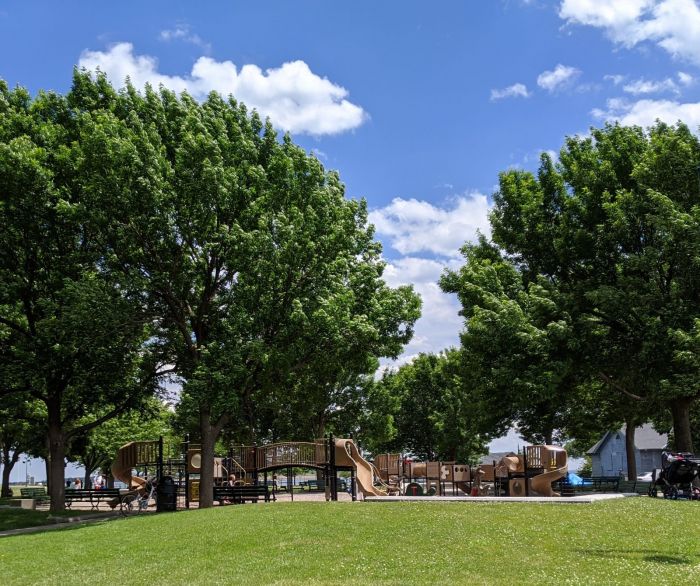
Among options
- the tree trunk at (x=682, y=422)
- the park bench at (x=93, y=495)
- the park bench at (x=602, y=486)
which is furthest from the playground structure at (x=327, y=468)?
the tree trunk at (x=682, y=422)

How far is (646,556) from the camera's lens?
36.5ft

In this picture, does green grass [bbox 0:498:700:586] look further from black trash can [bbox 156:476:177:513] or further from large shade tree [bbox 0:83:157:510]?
large shade tree [bbox 0:83:157:510]

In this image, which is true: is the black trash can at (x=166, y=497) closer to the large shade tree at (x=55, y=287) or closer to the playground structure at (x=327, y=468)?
the playground structure at (x=327, y=468)

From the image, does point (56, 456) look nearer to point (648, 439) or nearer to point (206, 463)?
point (206, 463)

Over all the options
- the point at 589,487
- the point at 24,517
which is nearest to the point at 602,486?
the point at 589,487

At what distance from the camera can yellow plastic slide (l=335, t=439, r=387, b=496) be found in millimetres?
26438

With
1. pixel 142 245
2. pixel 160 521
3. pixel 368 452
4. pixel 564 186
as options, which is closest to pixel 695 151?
pixel 564 186

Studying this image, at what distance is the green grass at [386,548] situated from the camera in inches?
412

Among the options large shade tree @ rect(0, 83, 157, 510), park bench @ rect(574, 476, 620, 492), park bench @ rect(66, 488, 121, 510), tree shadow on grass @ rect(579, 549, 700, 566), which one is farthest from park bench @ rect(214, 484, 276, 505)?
tree shadow on grass @ rect(579, 549, 700, 566)

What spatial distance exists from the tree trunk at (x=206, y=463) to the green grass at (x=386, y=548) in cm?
525

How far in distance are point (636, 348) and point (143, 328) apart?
18.8 meters

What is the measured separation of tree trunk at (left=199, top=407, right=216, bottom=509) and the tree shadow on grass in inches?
606

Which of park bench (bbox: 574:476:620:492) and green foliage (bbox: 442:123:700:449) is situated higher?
green foliage (bbox: 442:123:700:449)

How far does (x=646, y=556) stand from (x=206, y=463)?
1659cm
